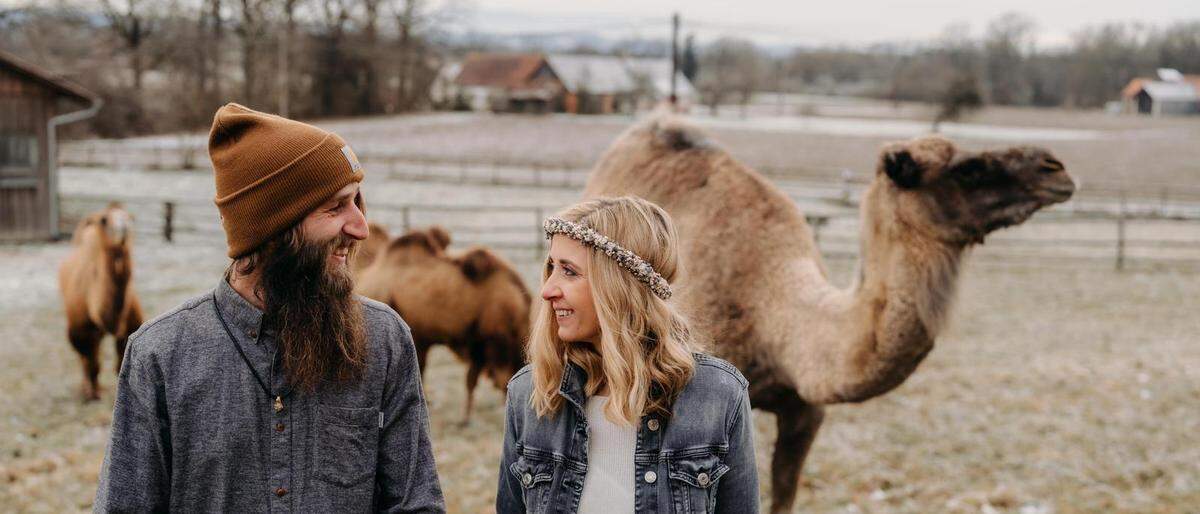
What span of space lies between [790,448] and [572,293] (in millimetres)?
2976

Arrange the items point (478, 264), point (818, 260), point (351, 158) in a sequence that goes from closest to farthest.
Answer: point (351, 158) → point (818, 260) → point (478, 264)

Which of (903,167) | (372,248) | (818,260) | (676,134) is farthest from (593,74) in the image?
(903,167)

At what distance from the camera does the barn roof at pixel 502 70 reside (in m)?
56.2

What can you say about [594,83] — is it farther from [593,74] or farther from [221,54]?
[221,54]

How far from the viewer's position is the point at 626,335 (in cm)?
211

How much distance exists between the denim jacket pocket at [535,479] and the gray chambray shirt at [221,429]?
37cm

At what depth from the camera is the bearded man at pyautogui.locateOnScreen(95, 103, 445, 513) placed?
1888mm

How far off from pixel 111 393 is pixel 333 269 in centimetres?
655

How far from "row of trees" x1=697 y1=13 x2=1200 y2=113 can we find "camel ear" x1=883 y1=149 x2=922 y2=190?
1741 inches

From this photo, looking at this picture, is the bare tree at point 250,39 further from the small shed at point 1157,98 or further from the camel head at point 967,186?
the small shed at point 1157,98

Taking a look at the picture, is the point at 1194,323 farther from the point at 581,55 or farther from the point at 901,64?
the point at 901,64

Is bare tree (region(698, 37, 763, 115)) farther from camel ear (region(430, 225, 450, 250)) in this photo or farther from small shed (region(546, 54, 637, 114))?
camel ear (region(430, 225, 450, 250))

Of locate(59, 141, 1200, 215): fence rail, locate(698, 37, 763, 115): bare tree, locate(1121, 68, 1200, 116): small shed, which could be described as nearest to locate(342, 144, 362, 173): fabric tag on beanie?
locate(59, 141, 1200, 215): fence rail

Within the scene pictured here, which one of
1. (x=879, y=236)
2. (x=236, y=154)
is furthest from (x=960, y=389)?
(x=236, y=154)
